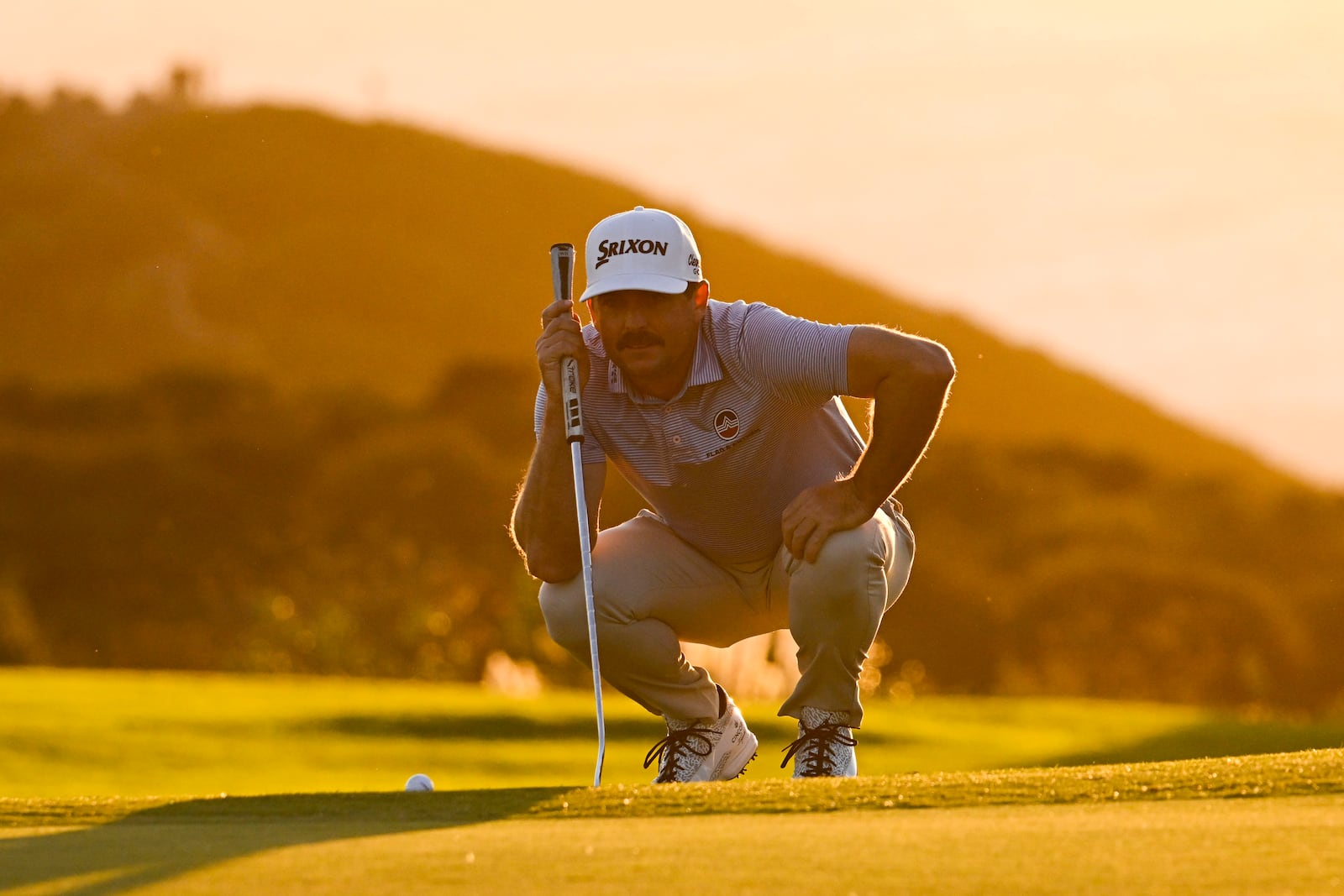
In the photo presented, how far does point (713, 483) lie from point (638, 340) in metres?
0.39

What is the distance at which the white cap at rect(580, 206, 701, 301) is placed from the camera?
3656mm

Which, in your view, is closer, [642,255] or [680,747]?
[642,255]

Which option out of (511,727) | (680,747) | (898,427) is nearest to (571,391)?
(898,427)

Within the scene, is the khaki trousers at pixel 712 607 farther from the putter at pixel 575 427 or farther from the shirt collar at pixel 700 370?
the shirt collar at pixel 700 370

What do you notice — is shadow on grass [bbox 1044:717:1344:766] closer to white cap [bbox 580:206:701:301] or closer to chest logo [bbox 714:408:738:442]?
chest logo [bbox 714:408:738:442]

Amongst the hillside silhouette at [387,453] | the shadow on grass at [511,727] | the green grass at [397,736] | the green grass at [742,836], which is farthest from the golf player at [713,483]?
the hillside silhouette at [387,453]

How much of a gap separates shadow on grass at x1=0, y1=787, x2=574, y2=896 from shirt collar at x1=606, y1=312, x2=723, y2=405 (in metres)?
1.03

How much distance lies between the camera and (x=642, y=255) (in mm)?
3658

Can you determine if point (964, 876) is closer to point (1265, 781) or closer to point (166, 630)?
point (1265, 781)

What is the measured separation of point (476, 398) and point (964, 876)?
27.4 meters

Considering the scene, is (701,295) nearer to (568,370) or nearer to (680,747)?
(568,370)

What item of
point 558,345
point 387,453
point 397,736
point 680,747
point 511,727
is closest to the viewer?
point 558,345

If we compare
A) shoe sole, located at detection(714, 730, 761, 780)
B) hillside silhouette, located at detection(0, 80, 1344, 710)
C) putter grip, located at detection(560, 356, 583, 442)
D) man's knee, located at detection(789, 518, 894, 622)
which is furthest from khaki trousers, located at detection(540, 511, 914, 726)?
hillside silhouette, located at detection(0, 80, 1344, 710)

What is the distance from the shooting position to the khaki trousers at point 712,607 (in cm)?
386
